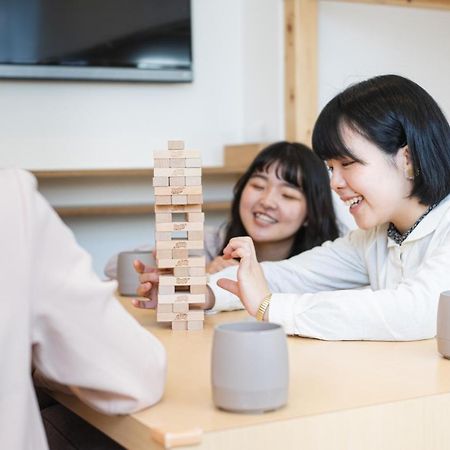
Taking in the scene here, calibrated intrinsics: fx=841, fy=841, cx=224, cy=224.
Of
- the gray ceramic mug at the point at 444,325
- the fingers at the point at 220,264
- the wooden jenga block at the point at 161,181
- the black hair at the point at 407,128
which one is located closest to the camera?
the gray ceramic mug at the point at 444,325

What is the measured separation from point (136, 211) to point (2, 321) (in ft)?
8.74

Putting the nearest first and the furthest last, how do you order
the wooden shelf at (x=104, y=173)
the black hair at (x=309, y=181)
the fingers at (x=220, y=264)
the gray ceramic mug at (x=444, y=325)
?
the gray ceramic mug at (x=444, y=325), the fingers at (x=220, y=264), the black hair at (x=309, y=181), the wooden shelf at (x=104, y=173)

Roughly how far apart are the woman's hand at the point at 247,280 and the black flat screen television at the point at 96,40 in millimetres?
2160

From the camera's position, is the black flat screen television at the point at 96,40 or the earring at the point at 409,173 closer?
the earring at the point at 409,173

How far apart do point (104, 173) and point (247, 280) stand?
2.03 meters

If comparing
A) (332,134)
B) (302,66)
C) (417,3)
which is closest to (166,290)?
(332,134)

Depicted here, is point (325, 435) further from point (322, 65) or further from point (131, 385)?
point (322, 65)

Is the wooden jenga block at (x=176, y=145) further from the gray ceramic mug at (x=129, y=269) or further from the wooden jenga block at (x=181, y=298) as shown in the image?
the gray ceramic mug at (x=129, y=269)

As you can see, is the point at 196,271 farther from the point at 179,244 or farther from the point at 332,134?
the point at 332,134

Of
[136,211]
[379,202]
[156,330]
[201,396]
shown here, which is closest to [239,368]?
[201,396]

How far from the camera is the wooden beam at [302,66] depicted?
3350 millimetres

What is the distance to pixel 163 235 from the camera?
1.41 metres

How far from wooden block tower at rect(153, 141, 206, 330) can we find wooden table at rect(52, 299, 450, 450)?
23cm

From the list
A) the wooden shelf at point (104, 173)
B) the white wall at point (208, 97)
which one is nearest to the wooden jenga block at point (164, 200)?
the wooden shelf at point (104, 173)
